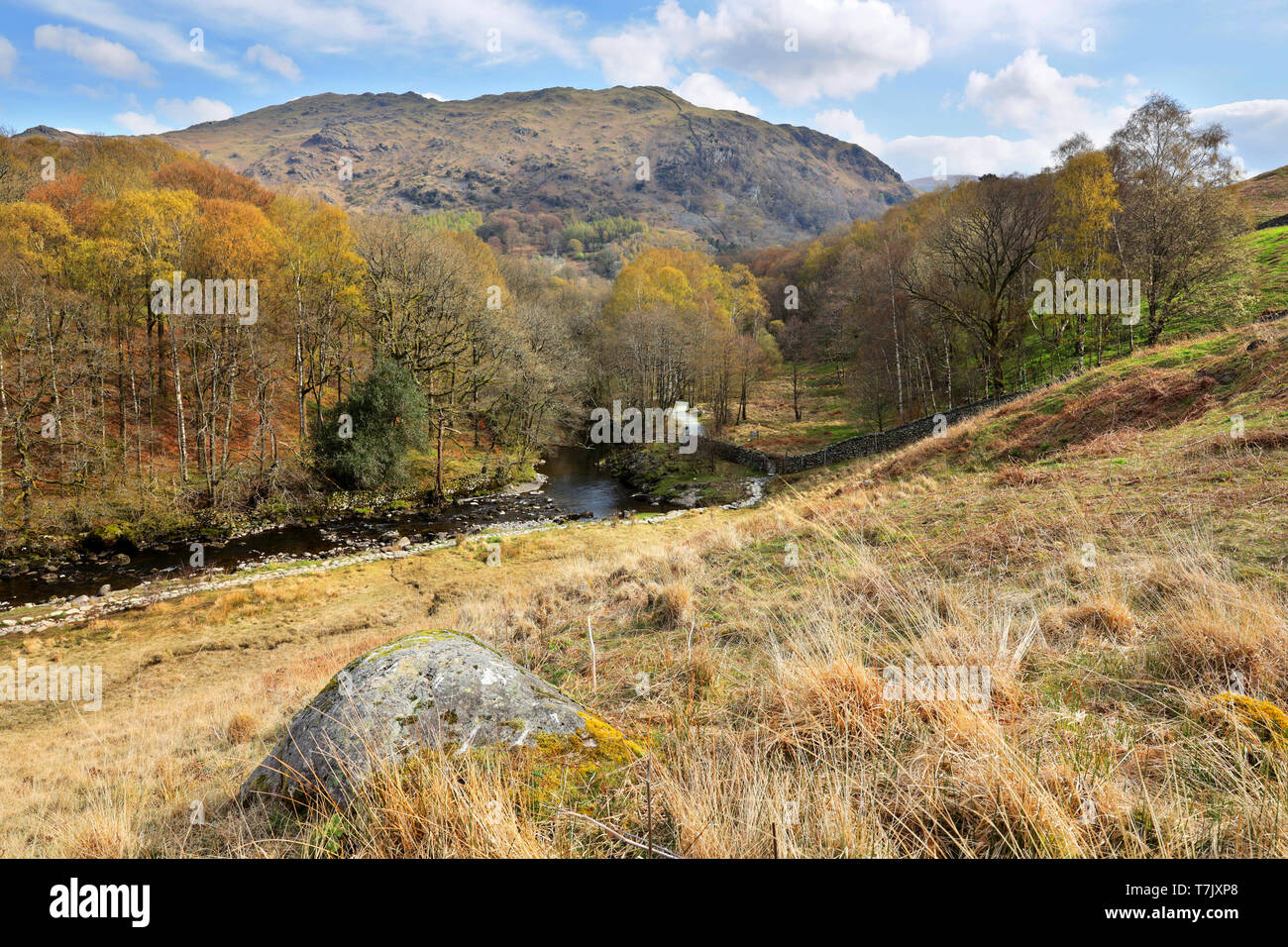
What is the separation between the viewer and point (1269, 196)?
50.6m

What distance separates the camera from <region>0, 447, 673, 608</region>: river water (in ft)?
58.7

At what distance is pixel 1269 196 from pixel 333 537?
81370mm

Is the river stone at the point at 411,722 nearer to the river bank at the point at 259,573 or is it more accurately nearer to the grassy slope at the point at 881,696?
the grassy slope at the point at 881,696

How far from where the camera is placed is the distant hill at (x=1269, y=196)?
43.3 m

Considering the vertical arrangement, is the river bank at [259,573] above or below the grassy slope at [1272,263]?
below

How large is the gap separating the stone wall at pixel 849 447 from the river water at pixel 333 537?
784cm

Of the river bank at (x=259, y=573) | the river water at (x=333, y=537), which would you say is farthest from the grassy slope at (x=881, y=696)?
the river water at (x=333, y=537)

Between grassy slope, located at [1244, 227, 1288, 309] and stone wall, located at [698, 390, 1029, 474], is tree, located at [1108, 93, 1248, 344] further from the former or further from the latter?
stone wall, located at [698, 390, 1029, 474]

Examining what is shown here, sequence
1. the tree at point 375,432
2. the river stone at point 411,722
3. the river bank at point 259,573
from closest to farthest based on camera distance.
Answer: the river stone at point 411,722
the river bank at point 259,573
the tree at point 375,432

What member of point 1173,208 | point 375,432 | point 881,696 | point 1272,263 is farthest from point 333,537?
point 1272,263

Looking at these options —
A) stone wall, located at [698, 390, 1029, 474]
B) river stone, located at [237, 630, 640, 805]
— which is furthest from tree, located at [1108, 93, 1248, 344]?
river stone, located at [237, 630, 640, 805]

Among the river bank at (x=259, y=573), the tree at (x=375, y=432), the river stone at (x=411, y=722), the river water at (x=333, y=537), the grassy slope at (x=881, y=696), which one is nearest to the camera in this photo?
the grassy slope at (x=881, y=696)

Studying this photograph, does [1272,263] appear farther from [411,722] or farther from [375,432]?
[375,432]
